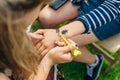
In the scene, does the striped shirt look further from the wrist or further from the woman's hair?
the woman's hair

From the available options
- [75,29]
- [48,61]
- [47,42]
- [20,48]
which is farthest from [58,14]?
[20,48]

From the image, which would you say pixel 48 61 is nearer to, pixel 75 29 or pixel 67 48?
pixel 67 48

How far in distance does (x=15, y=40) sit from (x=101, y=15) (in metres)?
0.86

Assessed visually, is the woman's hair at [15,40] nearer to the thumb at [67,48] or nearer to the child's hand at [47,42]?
the thumb at [67,48]

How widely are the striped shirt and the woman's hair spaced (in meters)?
0.54

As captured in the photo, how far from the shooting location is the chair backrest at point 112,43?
7.03 ft

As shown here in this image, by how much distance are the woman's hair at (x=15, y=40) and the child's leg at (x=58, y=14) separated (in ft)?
2.52

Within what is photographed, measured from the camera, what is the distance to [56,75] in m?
1.97

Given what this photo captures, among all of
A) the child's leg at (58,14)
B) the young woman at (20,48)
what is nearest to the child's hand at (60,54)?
the young woman at (20,48)

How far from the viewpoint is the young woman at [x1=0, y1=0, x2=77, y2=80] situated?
1190 mm

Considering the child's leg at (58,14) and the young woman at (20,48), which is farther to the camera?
the child's leg at (58,14)

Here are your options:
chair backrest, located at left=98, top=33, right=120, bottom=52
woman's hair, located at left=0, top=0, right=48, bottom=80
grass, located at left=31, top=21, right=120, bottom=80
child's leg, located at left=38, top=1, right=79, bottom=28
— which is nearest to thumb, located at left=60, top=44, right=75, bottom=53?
woman's hair, located at left=0, top=0, right=48, bottom=80

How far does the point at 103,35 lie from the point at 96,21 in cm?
15

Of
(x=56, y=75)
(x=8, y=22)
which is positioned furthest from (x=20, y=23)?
(x=56, y=75)
